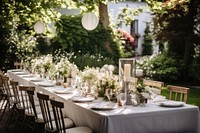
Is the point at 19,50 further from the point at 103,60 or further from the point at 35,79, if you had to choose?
the point at 35,79

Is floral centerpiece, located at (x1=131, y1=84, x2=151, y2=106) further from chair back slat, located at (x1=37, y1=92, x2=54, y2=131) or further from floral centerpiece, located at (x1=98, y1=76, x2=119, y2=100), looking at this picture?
chair back slat, located at (x1=37, y1=92, x2=54, y2=131)

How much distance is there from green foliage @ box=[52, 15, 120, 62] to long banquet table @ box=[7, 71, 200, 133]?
354 inches

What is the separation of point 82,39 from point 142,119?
390 inches

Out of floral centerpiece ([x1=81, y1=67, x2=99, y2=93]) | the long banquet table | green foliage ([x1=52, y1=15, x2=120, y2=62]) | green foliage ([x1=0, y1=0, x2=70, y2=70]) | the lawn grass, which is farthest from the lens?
green foliage ([x1=52, y1=15, x2=120, y2=62])

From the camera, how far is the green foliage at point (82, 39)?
1349 centimetres

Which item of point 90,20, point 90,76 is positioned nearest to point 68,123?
point 90,76

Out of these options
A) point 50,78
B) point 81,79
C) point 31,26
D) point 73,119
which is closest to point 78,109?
point 73,119

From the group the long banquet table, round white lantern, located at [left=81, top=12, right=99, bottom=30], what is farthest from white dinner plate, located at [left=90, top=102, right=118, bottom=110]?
round white lantern, located at [left=81, top=12, right=99, bottom=30]

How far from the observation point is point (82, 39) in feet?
45.4

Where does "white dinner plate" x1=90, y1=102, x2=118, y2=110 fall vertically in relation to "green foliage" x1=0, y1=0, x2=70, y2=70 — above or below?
below

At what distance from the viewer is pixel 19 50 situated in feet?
39.2

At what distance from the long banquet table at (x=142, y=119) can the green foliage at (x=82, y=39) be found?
8.99 m

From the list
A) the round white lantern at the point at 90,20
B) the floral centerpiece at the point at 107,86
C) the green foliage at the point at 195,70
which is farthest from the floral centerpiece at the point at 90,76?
the green foliage at the point at 195,70

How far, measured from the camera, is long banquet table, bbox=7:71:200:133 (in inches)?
159
